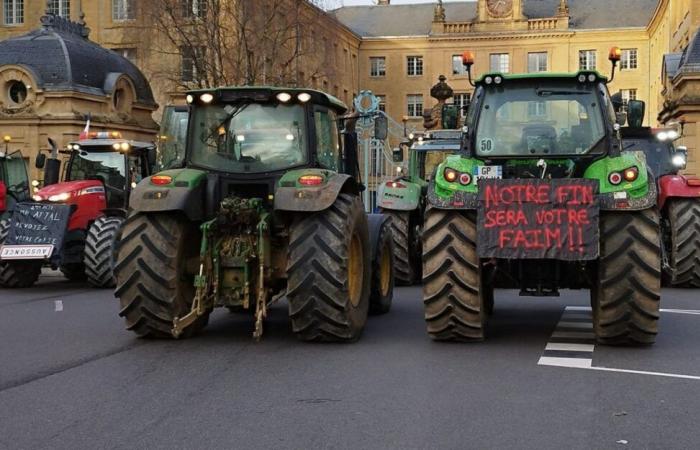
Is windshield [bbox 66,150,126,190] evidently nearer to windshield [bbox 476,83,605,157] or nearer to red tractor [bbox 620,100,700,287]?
red tractor [bbox 620,100,700,287]

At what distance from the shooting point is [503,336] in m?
9.75

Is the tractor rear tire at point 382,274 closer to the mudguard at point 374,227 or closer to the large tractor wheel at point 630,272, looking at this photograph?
the mudguard at point 374,227

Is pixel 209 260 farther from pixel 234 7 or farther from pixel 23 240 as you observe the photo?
pixel 234 7

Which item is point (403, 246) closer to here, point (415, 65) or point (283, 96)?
point (283, 96)

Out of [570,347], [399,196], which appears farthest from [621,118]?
[399,196]

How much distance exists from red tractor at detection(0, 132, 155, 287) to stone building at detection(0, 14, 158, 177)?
66.4ft

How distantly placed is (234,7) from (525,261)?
2355 centimetres

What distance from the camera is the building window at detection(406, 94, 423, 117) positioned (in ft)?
266

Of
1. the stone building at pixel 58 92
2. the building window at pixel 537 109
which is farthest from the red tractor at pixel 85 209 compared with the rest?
the stone building at pixel 58 92

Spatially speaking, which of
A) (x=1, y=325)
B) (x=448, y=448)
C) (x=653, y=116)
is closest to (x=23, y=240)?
(x=1, y=325)

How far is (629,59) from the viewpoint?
76.6 meters

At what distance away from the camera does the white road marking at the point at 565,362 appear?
8070 mm

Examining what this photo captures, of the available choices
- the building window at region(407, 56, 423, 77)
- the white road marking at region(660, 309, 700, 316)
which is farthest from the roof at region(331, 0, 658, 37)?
the white road marking at region(660, 309, 700, 316)

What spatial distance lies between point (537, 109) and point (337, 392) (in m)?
4.03
